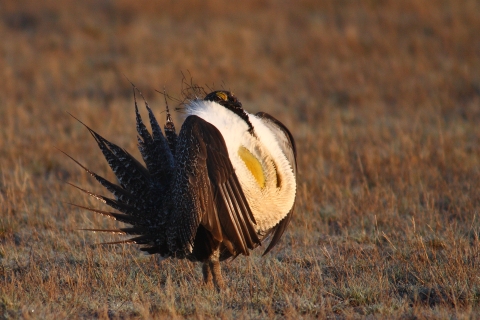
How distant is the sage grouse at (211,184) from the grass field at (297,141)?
0.26 metres

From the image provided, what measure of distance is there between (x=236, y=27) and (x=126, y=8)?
222cm

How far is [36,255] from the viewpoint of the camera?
379 cm

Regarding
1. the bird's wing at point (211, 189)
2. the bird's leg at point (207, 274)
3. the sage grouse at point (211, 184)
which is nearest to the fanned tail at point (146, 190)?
the sage grouse at point (211, 184)

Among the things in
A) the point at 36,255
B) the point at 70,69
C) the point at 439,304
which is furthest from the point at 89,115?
the point at 439,304

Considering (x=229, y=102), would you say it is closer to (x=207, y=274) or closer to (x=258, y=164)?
(x=258, y=164)

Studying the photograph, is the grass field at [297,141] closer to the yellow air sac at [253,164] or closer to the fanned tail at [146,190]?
the fanned tail at [146,190]

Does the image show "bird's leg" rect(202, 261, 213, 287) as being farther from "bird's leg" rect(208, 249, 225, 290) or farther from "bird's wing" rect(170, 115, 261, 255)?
"bird's wing" rect(170, 115, 261, 255)

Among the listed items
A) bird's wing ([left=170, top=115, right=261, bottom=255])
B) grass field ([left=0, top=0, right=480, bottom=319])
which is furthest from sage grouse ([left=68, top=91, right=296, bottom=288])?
grass field ([left=0, top=0, right=480, bottom=319])

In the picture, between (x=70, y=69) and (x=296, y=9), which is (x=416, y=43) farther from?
(x=70, y=69)

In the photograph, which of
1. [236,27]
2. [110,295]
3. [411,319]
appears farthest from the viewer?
[236,27]

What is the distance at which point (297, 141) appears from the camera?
6.51m

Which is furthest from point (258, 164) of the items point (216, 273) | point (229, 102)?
point (216, 273)

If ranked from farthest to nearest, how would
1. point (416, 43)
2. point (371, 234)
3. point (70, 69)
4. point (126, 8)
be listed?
point (126, 8) < point (416, 43) < point (70, 69) < point (371, 234)

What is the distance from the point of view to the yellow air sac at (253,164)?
3.03 m
